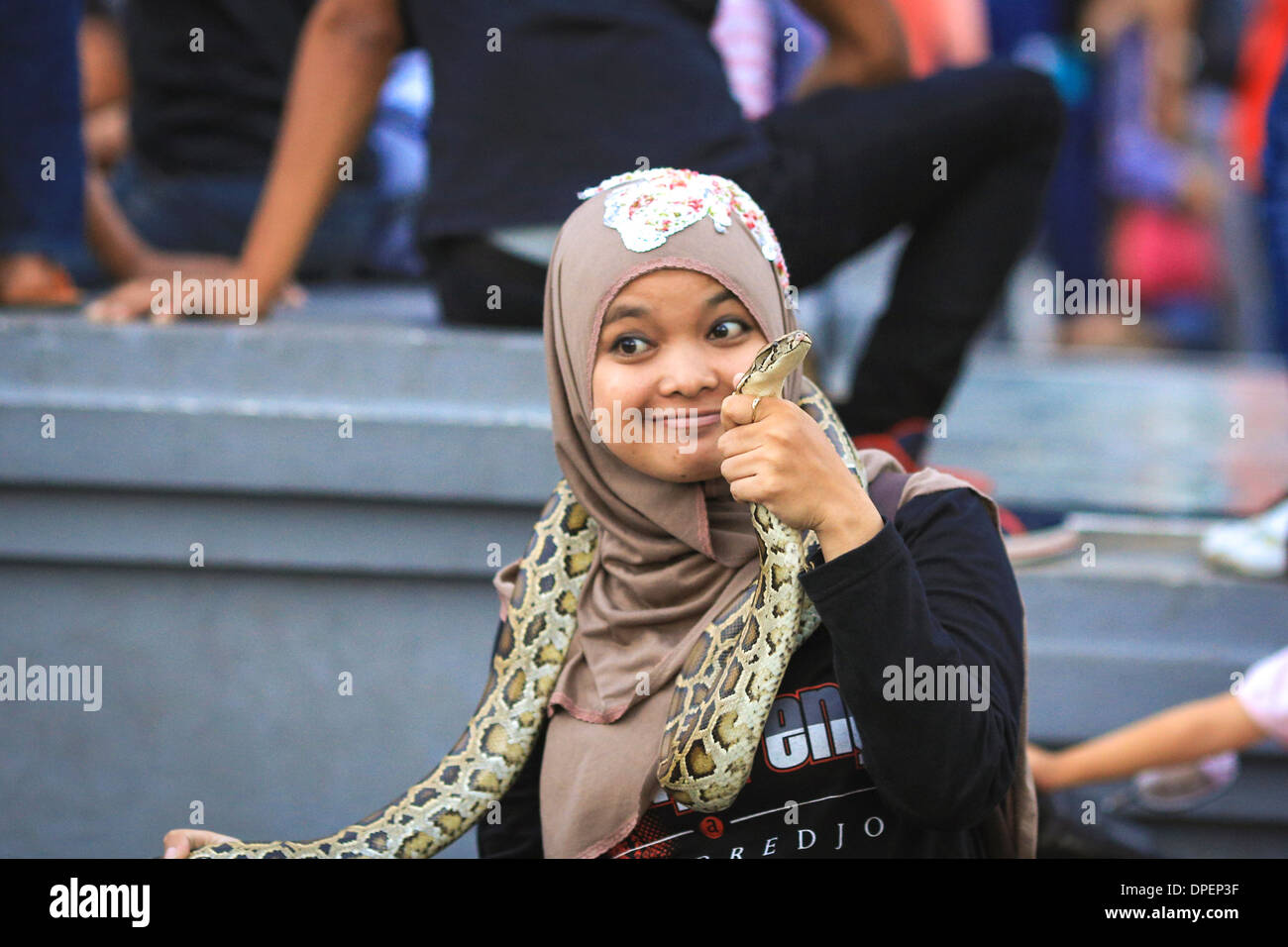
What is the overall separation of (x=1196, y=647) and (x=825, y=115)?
1.53 m

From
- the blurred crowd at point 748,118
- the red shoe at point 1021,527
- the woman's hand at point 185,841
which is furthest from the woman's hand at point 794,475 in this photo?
the blurred crowd at point 748,118

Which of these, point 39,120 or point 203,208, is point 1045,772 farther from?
point 203,208

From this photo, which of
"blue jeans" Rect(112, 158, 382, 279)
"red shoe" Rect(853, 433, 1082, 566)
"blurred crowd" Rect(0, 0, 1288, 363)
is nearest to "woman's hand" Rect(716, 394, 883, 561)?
"red shoe" Rect(853, 433, 1082, 566)

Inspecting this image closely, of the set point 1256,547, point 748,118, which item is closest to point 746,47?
point 748,118

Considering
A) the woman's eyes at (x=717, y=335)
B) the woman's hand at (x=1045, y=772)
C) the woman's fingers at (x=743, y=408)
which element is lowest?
the woman's hand at (x=1045, y=772)

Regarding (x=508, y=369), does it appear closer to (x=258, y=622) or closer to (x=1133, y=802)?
(x=258, y=622)

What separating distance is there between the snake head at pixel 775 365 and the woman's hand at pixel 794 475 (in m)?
0.02

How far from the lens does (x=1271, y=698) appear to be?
9.22 ft

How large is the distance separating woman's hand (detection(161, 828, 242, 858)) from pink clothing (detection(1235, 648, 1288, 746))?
202cm

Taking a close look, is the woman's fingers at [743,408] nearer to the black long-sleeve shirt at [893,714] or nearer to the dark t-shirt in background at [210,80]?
the black long-sleeve shirt at [893,714]

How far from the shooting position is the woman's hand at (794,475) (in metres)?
1.60

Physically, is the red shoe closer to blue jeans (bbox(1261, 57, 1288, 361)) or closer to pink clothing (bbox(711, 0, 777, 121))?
blue jeans (bbox(1261, 57, 1288, 361))
